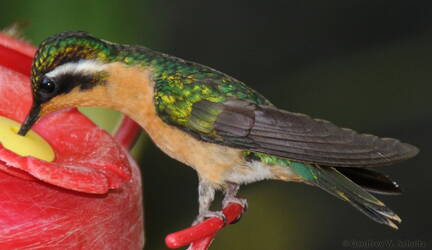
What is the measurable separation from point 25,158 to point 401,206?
4.58 meters

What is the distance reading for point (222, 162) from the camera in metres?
2.91

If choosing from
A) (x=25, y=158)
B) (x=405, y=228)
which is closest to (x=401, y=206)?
(x=405, y=228)

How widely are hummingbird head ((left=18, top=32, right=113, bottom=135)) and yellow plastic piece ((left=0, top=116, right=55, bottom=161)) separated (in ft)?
0.12

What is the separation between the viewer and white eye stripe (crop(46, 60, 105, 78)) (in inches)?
96.1

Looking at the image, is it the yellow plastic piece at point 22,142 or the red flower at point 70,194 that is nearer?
the red flower at point 70,194

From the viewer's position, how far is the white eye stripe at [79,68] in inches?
96.1

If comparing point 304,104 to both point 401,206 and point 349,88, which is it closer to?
point 349,88

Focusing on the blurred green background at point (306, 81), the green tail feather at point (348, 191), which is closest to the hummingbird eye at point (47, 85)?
the blurred green background at point (306, 81)

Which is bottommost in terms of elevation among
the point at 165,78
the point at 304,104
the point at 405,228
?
the point at 405,228

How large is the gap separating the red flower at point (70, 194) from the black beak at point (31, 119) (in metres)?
0.16

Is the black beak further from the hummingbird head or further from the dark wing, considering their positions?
the dark wing

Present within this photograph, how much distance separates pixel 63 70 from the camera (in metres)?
2.47

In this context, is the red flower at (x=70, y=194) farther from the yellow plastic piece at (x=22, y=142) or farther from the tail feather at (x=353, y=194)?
the tail feather at (x=353, y=194)

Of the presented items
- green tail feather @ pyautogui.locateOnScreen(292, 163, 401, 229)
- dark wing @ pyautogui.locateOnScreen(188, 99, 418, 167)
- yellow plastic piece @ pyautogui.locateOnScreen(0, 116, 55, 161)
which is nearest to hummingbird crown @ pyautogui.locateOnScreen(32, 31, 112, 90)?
yellow plastic piece @ pyautogui.locateOnScreen(0, 116, 55, 161)
